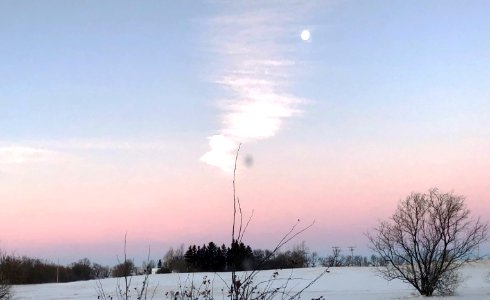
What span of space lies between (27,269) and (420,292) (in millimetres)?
69406

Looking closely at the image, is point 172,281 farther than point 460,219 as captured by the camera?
Answer: Yes

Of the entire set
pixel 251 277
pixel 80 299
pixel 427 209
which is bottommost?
pixel 80 299

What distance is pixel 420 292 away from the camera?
29625mm

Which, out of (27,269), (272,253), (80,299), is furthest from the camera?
(27,269)

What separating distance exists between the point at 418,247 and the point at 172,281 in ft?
100

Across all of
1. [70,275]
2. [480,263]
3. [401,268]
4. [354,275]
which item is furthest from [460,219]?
[70,275]

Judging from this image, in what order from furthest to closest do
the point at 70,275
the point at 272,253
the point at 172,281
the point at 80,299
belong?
the point at 70,275 → the point at 172,281 → the point at 80,299 → the point at 272,253

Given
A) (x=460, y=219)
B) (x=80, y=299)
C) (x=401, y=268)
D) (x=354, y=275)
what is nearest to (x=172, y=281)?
(x=80, y=299)

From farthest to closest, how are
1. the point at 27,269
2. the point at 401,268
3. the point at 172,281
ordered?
the point at 27,269 → the point at 172,281 → the point at 401,268

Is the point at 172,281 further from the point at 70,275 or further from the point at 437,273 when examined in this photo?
the point at 70,275

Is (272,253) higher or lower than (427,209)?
lower

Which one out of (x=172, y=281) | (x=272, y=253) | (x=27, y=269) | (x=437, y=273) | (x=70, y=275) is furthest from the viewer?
(x=70, y=275)

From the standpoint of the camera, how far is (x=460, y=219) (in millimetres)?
29188

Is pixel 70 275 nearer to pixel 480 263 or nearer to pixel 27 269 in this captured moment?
pixel 27 269
